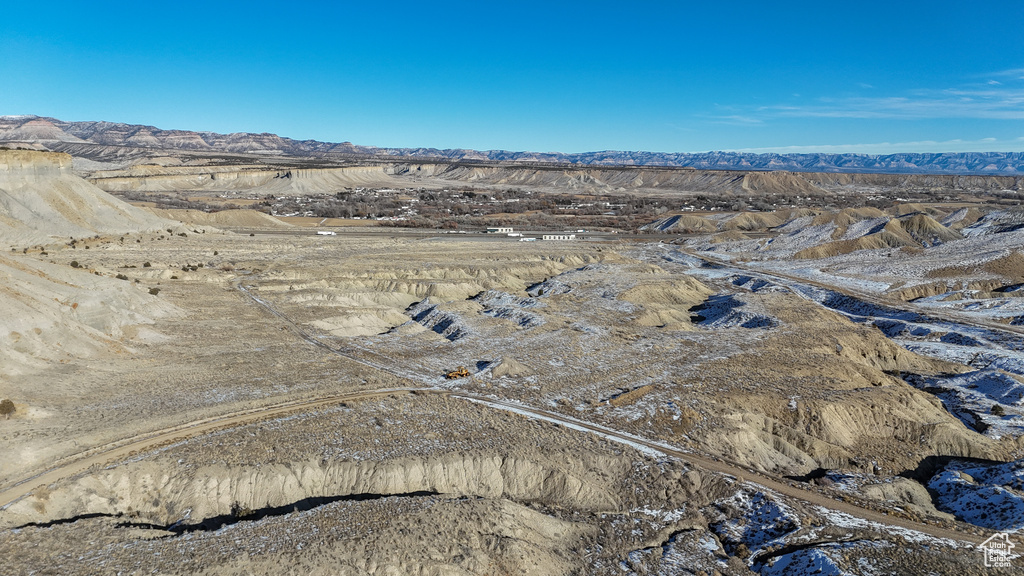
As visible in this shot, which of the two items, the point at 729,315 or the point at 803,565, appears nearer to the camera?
the point at 803,565

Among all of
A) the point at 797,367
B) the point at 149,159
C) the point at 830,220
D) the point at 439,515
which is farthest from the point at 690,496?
the point at 149,159

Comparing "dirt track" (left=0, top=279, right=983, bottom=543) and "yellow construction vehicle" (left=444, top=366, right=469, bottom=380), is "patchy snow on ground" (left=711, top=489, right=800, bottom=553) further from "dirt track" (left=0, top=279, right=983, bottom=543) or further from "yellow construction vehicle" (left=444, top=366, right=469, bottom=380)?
"yellow construction vehicle" (left=444, top=366, right=469, bottom=380)

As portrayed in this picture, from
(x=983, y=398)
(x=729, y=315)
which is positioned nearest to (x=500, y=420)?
(x=729, y=315)

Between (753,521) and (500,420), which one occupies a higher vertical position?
(500,420)

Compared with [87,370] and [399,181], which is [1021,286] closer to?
[87,370]

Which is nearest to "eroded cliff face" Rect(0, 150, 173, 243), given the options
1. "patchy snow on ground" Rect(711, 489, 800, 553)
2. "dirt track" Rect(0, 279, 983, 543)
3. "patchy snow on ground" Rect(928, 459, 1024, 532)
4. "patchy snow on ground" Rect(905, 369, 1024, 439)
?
"dirt track" Rect(0, 279, 983, 543)

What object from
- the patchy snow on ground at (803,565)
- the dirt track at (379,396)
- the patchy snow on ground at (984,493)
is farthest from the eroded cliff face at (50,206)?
the patchy snow on ground at (984,493)

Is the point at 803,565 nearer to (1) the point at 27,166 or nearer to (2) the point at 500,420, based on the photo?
(2) the point at 500,420
